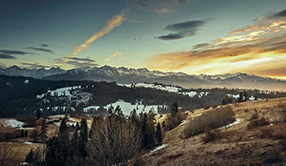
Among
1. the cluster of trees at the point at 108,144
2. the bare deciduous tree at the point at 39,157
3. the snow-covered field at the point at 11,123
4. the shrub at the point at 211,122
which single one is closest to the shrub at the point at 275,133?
the cluster of trees at the point at 108,144

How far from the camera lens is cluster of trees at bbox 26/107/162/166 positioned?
64.8 feet

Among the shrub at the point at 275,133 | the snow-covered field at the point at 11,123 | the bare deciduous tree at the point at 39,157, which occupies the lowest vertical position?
the snow-covered field at the point at 11,123

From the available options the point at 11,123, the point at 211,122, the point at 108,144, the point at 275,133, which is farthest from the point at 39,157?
the point at 11,123

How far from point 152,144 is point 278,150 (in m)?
40.6

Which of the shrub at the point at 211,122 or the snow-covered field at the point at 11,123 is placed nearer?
the shrub at the point at 211,122

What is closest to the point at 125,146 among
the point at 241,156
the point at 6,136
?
the point at 241,156

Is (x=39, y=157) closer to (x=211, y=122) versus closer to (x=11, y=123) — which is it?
(x=211, y=122)

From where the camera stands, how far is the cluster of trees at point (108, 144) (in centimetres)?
1975

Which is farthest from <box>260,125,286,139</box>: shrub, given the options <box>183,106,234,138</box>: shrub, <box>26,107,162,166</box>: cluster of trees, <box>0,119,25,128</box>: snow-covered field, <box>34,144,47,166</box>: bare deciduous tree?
<box>0,119,25,128</box>: snow-covered field

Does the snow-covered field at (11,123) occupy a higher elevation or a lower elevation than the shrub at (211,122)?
lower

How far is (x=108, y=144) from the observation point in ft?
62.6

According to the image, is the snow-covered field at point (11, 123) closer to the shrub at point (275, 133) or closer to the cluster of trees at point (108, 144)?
the cluster of trees at point (108, 144)

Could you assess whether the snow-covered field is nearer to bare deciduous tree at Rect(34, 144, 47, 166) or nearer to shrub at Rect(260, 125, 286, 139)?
bare deciduous tree at Rect(34, 144, 47, 166)

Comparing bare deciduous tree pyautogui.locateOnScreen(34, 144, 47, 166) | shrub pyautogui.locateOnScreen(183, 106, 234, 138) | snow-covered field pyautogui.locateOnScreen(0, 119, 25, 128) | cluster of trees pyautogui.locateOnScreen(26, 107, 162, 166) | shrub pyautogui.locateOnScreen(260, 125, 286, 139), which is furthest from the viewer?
snow-covered field pyautogui.locateOnScreen(0, 119, 25, 128)
